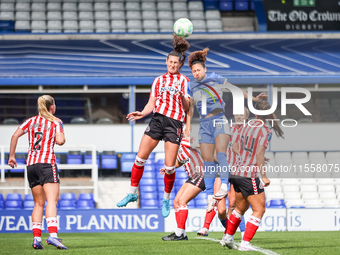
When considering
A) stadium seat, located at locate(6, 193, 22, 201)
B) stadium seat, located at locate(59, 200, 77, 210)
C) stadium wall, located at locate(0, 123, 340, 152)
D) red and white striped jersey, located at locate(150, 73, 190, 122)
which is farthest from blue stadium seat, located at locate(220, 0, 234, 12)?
red and white striped jersey, located at locate(150, 73, 190, 122)

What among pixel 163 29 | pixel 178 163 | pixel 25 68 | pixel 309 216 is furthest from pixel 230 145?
pixel 163 29

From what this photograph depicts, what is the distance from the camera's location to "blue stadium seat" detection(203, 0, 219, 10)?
1950 centimetres

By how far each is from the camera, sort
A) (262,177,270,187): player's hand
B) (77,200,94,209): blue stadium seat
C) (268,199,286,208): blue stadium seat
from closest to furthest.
Answer: (262,177,270,187): player's hand, (77,200,94,209): blue stadium seat, (268,199,286,208): blue stadium seat

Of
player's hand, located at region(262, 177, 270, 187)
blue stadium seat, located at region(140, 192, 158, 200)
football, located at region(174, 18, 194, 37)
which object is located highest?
football, located at region(174, 18, 194, 37)

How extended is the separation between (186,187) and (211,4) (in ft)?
44.0

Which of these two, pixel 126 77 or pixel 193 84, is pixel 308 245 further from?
pixel 126 77

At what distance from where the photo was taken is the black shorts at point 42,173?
6.34m

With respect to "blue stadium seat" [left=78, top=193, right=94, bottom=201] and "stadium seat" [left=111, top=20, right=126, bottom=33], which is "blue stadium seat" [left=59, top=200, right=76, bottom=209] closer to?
"blue stadium seat" [left=78, top=193, right=94, bottom=201]

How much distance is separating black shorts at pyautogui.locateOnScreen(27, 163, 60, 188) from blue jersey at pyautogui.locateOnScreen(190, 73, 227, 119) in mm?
1998

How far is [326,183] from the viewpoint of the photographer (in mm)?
14336

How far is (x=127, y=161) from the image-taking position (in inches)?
577

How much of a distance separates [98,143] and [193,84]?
8821 millimetres

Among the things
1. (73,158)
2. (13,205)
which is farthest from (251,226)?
(73,158)

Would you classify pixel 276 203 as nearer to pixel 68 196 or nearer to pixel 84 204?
pixel 84 204
